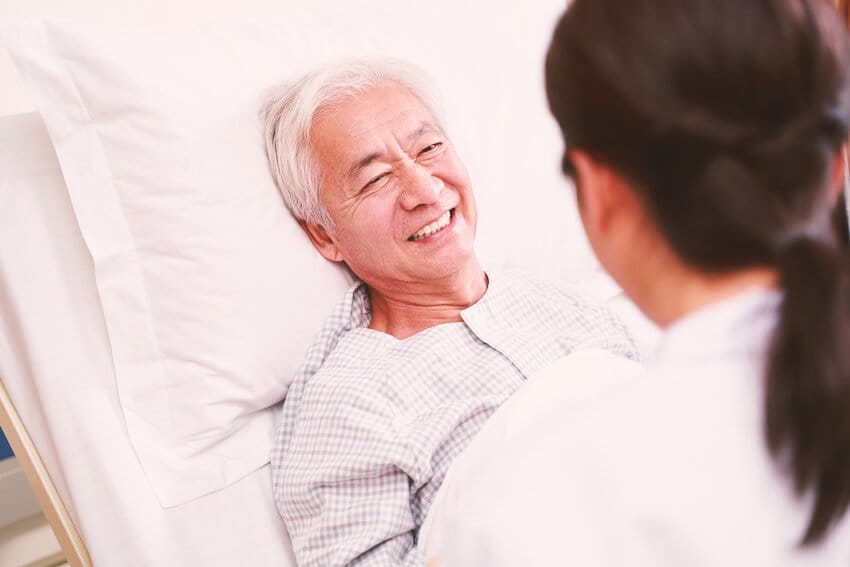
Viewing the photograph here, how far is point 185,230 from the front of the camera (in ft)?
3.56

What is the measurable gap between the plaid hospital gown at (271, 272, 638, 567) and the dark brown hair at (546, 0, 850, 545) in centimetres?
59

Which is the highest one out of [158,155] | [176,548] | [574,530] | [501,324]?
[158,155]

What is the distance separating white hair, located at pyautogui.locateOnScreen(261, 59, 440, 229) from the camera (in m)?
1.18

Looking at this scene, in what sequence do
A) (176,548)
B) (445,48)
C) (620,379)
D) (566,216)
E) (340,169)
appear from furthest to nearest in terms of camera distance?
A: (566,216), (445,48), (340,169), (176,548), (620,379)

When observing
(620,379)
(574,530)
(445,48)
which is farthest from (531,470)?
(445,48)

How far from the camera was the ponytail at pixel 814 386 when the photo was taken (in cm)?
48

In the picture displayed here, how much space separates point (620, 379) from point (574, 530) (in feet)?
1.53

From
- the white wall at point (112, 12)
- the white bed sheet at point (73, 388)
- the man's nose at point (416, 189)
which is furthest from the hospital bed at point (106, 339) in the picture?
the white wall at point (112, 12)

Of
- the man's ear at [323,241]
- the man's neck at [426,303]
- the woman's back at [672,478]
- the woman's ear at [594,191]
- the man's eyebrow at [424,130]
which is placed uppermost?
the man's eyebrow at [424,130]

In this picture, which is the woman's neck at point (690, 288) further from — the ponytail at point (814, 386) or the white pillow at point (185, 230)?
the white pillow at point (185, 230)

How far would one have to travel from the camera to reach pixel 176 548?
1.05m

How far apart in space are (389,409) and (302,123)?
50cm

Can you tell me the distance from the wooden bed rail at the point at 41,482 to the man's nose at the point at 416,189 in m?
0.68

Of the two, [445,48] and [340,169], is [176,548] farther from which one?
[445,48]
